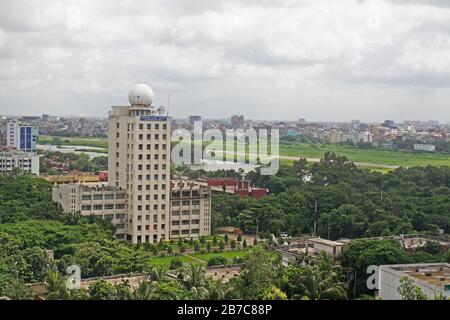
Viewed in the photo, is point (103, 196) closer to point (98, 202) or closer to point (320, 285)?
point (98, 202)

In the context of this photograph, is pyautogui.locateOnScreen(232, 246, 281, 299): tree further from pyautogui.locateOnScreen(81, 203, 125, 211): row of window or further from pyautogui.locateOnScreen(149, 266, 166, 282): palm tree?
pyautogui.locateOnScreen(81, 203, 125, 211): row of window

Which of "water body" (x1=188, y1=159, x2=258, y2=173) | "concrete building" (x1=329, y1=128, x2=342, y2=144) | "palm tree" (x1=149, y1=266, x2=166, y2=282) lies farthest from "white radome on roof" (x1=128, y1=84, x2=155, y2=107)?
"concrete building" (x1=329, y1=128, x2=342, y2=144)

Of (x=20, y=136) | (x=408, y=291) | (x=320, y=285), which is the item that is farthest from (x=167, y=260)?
(x=20, y=136)

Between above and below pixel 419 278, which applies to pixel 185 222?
below

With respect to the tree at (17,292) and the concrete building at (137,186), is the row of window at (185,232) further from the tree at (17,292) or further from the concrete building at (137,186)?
the tree at (17,292)
